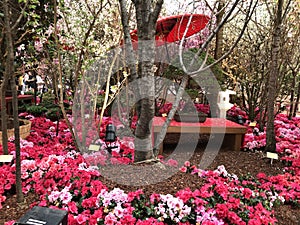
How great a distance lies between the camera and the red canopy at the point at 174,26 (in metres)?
3.91

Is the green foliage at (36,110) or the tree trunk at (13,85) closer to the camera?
the tree trunk at (13,85)

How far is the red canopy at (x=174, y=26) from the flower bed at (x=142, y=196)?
1914 millimetres

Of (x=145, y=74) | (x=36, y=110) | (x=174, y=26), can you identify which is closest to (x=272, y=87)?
(x=174, y=26)

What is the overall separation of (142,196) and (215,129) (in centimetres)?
219

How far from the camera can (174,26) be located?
4223 millimetres

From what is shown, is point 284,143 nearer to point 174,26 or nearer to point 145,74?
point 174,26

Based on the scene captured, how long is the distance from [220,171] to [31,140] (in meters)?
2.54

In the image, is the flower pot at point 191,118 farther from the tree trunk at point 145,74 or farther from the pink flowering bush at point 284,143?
the tree trunk at point 145,74

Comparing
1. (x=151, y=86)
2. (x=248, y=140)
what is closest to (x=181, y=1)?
(x=248, y=140)

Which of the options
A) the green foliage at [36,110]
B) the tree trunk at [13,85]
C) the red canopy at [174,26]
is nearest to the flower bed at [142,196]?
the tree trunk at [13,85]

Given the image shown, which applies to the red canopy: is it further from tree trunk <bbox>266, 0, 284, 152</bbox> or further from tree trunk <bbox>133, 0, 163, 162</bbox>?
tree trunk <bbox>133, 0, 163, 162</bbox>

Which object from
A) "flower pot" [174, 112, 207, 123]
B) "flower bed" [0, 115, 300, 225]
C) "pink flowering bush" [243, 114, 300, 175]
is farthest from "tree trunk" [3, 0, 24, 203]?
"pink flowering bush" [243, 114, 300, 175]

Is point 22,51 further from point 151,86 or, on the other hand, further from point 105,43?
point 151,86

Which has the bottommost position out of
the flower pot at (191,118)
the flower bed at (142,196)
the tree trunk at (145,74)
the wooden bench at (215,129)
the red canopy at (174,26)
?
the flower bed at (142,196)
